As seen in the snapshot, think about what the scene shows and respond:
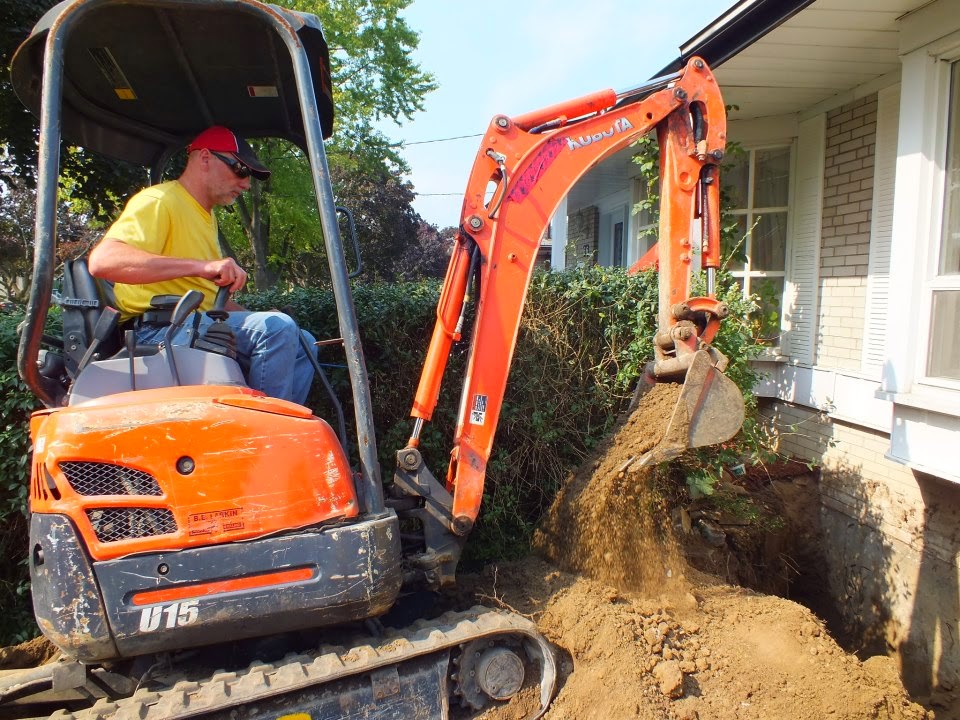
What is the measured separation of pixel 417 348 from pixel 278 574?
2195 millimetres

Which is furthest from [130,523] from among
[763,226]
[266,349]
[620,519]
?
[763,226]

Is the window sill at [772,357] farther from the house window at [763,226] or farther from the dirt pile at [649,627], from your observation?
the dirt pile at [649,627]

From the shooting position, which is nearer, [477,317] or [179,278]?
[179,278]

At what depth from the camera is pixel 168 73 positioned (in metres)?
2.95

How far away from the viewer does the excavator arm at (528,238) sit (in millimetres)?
3135

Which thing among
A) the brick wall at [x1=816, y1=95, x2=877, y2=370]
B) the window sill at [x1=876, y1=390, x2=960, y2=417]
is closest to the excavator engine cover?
the window sill at [x1=876, y1=390, x2=960, y2=417]

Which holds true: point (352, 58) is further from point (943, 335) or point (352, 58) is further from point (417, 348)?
point (943, 335)

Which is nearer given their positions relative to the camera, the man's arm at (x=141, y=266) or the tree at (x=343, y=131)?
the man's arm at (x=141, y=266)

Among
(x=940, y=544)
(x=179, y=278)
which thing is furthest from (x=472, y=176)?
(x=940, y=544)

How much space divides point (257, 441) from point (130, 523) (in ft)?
1.74

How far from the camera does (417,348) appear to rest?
4.45 m

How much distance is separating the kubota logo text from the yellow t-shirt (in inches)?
71.0

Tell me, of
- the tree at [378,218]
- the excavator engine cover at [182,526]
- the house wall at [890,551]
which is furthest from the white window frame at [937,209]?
the tree at [378,218]

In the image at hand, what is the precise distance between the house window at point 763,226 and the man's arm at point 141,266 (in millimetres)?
5007
